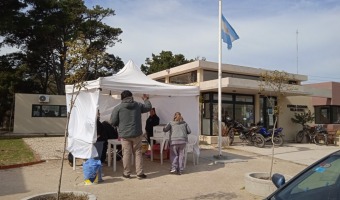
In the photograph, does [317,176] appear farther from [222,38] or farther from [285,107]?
[285,107]

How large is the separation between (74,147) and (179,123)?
9.47 feet

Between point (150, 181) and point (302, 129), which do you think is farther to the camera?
point (302, 129)

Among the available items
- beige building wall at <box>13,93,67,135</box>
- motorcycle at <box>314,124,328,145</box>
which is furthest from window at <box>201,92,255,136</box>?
beige building wall at <box>13,93,67,135</box>

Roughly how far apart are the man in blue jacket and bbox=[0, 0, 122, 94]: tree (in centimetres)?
2124

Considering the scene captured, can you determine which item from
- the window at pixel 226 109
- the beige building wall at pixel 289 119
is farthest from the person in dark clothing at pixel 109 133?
the beige building wall at pixel 289 119

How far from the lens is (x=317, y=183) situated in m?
3.41

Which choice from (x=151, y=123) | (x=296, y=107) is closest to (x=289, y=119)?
(x=296, y=107)

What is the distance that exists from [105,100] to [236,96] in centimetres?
933

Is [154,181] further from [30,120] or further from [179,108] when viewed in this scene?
[30,120]

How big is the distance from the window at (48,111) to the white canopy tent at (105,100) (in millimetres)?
Answer: 16007

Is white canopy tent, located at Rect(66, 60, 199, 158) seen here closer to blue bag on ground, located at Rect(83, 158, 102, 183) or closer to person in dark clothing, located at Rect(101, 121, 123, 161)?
blue bag on ground, located at Rect(83, 158, 102, 183)

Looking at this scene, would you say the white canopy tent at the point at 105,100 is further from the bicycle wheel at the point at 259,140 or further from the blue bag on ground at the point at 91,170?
the bicycle wheel at the point at 259,140

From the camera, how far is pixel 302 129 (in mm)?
21406

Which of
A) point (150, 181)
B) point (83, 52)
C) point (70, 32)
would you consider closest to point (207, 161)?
point (150, 181)
